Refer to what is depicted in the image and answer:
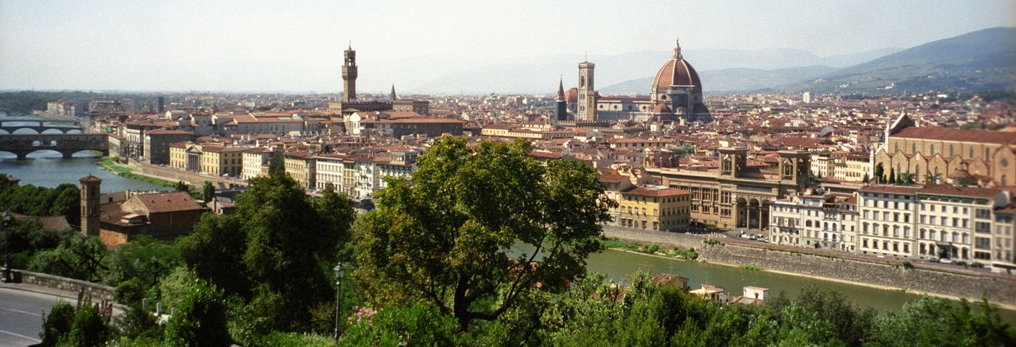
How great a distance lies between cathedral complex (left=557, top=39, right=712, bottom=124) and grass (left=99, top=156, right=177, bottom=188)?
2418cm

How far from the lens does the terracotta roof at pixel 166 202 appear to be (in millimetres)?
15828

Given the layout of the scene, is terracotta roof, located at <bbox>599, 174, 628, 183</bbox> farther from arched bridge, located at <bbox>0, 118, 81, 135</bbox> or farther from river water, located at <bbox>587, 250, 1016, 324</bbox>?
arched bridge, located at <bbox>0, 118, 81, 135</bbox>

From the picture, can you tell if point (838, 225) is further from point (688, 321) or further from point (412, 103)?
point (412, 103)

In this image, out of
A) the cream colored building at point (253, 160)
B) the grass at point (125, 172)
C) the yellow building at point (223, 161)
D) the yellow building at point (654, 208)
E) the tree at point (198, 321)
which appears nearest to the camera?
the tree at point (198, 321)

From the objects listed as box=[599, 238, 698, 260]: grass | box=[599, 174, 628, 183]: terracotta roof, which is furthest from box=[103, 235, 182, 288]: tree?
box=[599, 174, 628, 183]: terracotta roof

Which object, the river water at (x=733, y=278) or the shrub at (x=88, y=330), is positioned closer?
the shrub at (x=88, y=330)

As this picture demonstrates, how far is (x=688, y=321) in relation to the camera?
5.30 meters

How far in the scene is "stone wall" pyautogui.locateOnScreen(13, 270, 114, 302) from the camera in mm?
8016

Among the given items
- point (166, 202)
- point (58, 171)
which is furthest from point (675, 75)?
point (166, 202)

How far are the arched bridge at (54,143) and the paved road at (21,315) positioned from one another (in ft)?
102

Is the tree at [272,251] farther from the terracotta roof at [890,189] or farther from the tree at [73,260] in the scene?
the terracotta roof at [890,189]

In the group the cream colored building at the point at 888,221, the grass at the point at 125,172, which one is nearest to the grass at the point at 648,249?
the cream colored building at the point at 888,221

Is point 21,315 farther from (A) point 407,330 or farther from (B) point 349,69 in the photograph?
(B) point 349,69

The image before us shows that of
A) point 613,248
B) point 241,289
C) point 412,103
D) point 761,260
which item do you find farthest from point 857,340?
point 412,103
